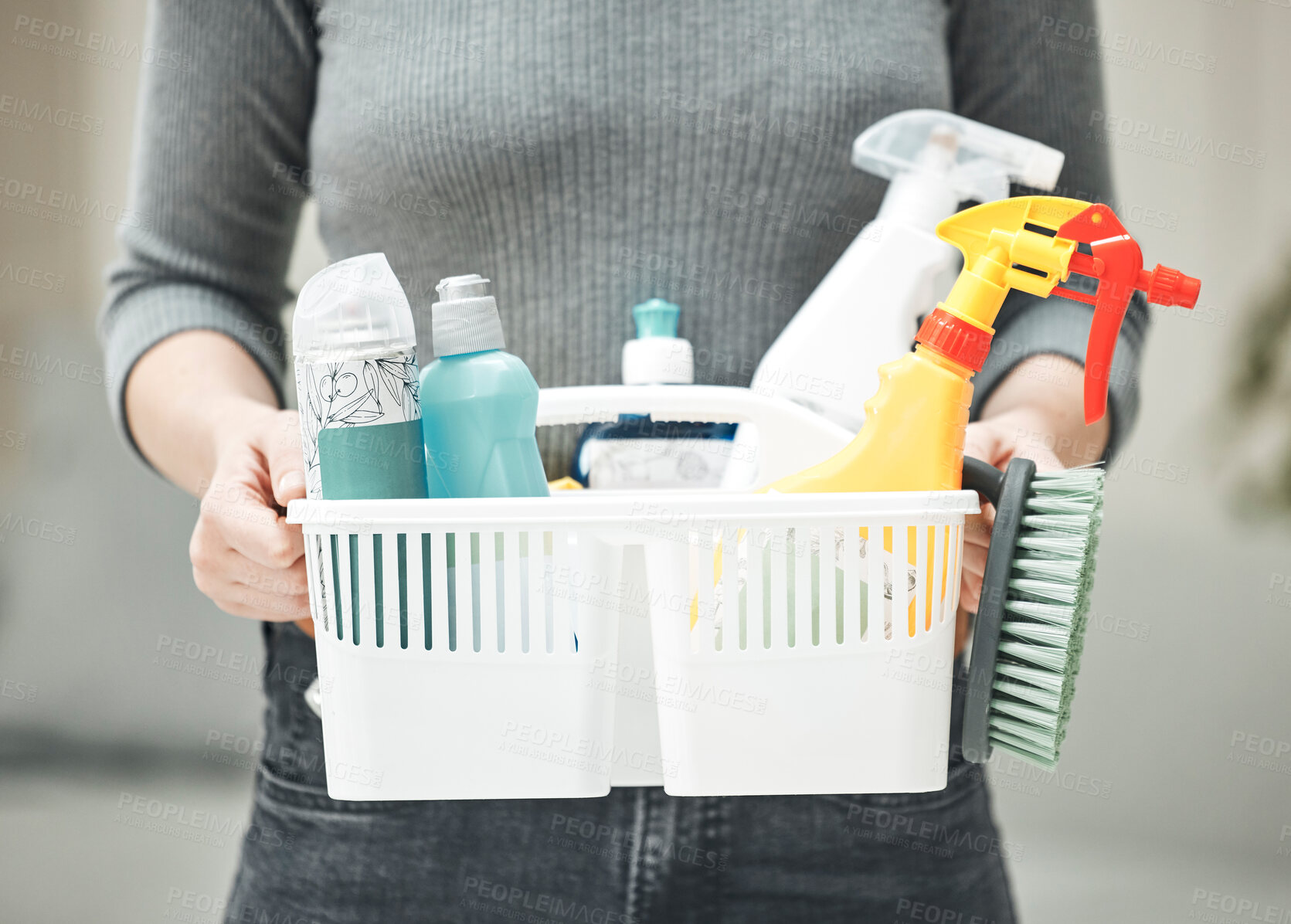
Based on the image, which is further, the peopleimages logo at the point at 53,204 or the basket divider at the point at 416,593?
the peopleimages logo at the point at 53,204

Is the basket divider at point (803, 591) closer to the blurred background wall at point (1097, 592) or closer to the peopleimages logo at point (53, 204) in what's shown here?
the blurred background wall at point (1097, 592)

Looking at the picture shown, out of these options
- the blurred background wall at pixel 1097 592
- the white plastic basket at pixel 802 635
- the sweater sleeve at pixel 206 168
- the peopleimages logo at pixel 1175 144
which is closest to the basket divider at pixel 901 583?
the white plastic basket at pixel 802 635

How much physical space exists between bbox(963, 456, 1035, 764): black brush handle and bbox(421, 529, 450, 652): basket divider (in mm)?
168

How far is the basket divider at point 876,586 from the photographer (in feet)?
0.93

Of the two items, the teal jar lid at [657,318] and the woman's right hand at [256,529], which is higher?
the teal jar lid at [657,318]

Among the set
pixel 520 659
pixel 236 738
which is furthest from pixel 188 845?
pixel 520 659

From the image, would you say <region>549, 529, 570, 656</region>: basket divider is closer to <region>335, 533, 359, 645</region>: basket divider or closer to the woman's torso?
<region>335, 533, 359, 645</region>: basket divider

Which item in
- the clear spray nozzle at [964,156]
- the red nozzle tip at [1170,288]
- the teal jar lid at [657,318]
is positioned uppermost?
the clear spray nozzle at [964,156]

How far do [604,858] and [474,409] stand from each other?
253mm

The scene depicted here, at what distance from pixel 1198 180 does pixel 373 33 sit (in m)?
1.12

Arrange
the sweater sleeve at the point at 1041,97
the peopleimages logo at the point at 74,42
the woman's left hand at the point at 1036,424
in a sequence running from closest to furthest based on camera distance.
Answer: the woman's left hand at the point at 1036,424
the sweater sleeve at the point at 1041,97
the peopleimages logo at the point at 74,42

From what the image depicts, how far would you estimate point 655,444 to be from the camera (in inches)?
17.0

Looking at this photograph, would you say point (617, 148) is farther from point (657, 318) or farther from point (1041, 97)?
point (1041, 97)

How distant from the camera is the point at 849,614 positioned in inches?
11.4
